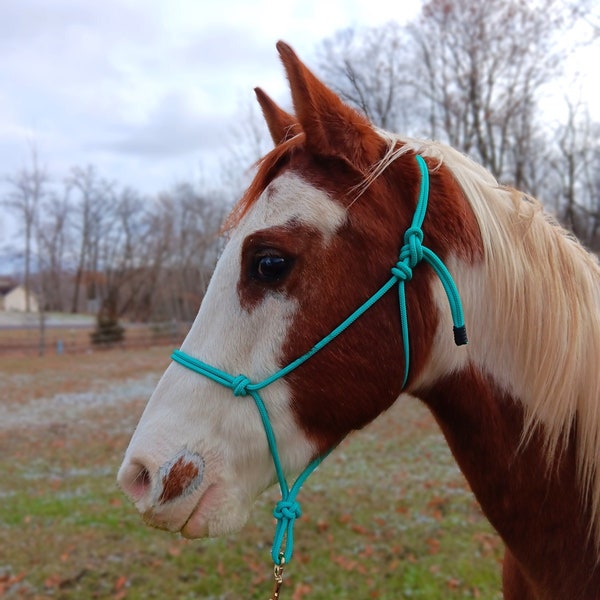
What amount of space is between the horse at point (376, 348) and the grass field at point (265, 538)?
3042 millimetres

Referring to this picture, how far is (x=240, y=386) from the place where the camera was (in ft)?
5.13

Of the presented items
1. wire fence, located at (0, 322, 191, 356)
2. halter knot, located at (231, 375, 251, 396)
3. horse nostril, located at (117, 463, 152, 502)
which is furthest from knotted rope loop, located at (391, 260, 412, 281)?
wire fence, located at (0, 322, 191, 356)

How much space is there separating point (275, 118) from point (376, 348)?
97cm

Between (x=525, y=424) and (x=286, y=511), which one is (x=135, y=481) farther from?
(x=525, y=424)

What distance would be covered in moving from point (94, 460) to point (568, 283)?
370 inches

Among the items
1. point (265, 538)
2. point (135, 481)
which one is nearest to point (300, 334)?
point (135, 481)

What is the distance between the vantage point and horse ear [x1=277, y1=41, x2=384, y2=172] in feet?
5.17

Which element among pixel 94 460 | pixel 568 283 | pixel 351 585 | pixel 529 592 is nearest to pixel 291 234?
pixel 568 283

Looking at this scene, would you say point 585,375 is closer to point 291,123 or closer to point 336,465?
point 291,123

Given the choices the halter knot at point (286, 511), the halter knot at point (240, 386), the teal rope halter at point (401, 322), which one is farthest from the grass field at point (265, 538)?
the halter knot at point (240, 386)

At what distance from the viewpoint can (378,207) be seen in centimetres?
163

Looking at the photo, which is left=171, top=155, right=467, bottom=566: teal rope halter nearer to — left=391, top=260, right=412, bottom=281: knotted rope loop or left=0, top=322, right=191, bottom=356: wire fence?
left=391, top=260, right=412, bottom=281: knotted rope loop

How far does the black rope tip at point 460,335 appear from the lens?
1.60 m

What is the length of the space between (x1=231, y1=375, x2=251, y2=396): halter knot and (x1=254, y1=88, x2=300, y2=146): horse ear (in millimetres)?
912
